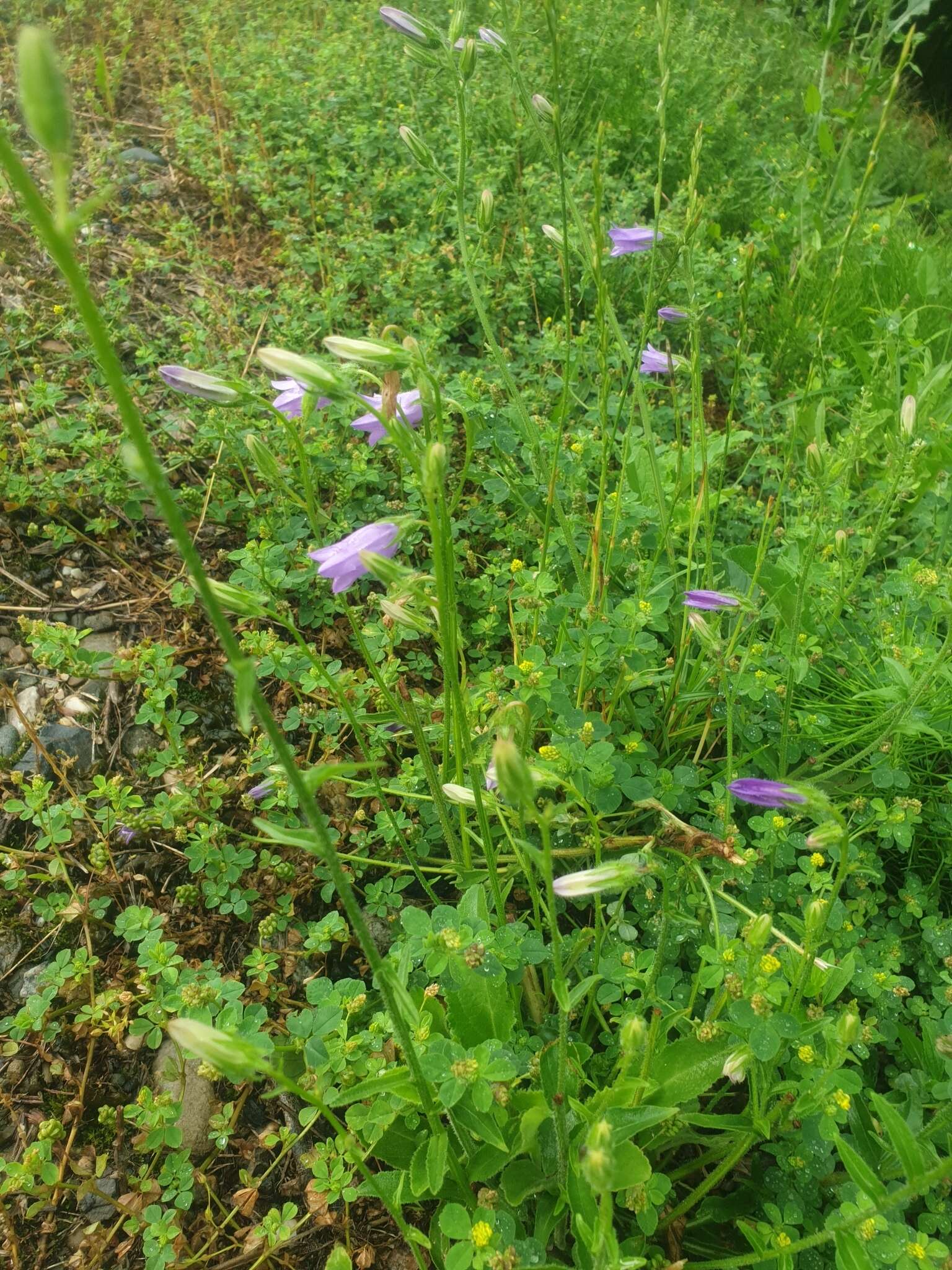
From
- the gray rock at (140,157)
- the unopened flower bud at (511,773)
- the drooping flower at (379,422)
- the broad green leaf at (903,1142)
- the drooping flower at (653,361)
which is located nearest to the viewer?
the unopened flower bud at (511,773)

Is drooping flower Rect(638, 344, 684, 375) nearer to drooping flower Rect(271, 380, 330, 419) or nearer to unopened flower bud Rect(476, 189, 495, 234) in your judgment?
unopened flower bud Rect(476, 189, 495, 234)

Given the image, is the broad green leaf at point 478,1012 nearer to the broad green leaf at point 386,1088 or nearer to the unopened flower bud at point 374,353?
the broad green leaf at point 386,1088

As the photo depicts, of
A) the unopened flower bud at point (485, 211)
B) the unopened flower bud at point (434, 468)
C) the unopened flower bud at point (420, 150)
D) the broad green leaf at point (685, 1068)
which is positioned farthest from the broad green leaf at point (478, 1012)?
the unopened flower bud at point (420, 150)

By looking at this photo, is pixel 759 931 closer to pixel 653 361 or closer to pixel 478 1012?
pixel 478 1012

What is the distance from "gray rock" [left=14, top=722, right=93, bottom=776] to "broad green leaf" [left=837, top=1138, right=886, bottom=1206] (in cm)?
182

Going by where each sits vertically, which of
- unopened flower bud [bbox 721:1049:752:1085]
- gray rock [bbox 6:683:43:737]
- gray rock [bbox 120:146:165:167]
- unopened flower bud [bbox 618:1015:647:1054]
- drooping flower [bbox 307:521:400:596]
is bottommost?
gray rock [bbox 6:683:43:737]

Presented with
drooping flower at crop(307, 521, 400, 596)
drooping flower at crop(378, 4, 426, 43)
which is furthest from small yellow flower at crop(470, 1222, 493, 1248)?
drooping flower at crop(378, 4, 426, 43)

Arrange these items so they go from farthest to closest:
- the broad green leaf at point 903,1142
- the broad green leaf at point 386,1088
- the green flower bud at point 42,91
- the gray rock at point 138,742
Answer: the gray rock at point 138,742 → the broad green leaf at point 386,1088 → the broad green leaf at point 903,1142 → the green flower bud at point 42,91

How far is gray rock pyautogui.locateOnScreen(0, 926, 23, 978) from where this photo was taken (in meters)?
1.86

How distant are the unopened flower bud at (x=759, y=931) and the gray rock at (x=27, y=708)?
Result: 1.82 meters

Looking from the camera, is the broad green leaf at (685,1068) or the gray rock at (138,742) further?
the gray rock at (138,742)

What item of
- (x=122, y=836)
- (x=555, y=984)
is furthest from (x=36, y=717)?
(x=555, y=984)

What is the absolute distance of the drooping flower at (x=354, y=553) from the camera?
4.60ft

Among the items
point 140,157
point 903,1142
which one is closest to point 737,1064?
point 903,1142
